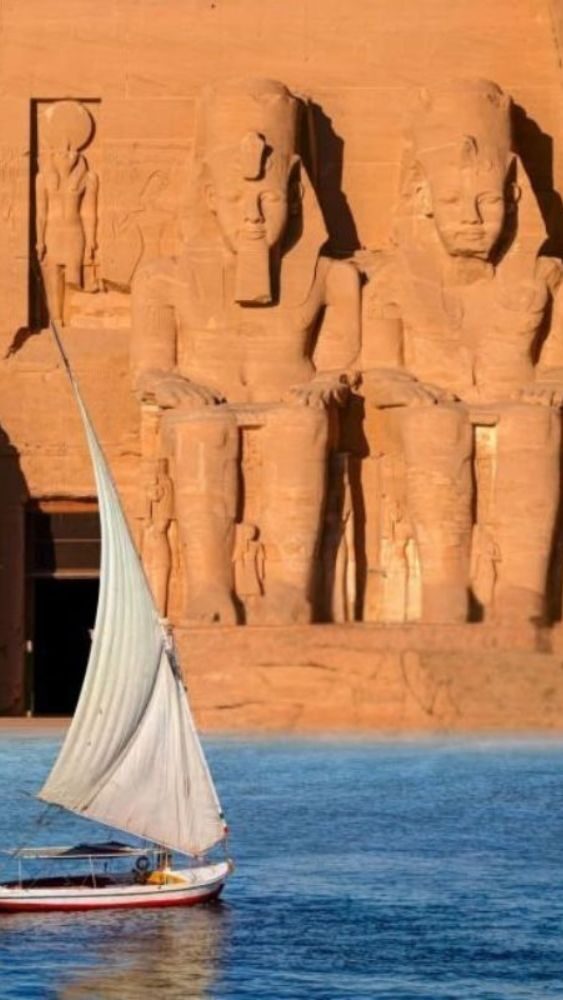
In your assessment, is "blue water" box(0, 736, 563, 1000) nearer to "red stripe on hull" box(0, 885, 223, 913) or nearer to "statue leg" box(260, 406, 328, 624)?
"red stripe on hull" box(0, 885, 223, 913)

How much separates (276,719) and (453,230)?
4.10 metres

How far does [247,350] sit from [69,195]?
7.88 feet

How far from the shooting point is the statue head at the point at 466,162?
32531 mm

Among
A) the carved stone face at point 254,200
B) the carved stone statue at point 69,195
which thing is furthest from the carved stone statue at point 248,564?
the carved stone statue at point 69,195

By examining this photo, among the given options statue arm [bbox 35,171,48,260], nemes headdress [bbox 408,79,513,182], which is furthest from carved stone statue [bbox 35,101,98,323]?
nemes headdress [bbox 408,79,513,182]

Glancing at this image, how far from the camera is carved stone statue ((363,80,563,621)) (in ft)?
105

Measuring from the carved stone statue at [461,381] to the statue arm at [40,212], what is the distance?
275 cm

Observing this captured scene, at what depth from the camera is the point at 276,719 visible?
1224 inches

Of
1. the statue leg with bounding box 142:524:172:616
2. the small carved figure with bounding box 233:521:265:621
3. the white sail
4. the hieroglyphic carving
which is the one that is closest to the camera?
the white sail

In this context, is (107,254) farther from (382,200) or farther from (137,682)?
(137,682)

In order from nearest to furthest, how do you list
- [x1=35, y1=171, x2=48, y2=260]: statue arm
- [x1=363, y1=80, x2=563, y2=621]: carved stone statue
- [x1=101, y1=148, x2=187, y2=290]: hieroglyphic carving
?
[x1=363, y1=80, x2=563, y2=621]: carved stone statue < [x1=101, y1=148, x2=187, y2=290]: hieroglyphic carving < [x1=35, y1=171, x2=48, y2=260]: statue arm

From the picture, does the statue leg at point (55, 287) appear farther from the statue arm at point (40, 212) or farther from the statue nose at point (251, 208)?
the statue nose at point (251, 208)

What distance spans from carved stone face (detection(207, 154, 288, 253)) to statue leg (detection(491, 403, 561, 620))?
7.67 ft

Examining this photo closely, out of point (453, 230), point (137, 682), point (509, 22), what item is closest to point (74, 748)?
point (137, 682)
